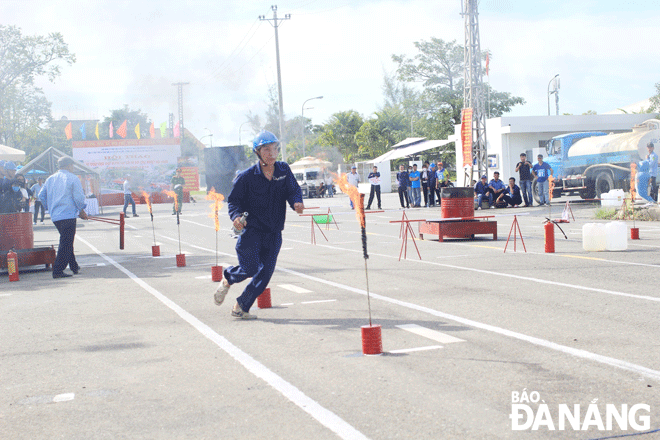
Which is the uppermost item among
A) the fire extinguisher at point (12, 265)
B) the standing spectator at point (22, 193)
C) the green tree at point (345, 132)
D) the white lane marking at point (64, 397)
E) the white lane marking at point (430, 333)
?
the green tree at point (345, 132)

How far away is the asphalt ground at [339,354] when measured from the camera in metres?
4.20

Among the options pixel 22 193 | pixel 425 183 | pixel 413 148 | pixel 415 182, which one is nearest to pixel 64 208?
pixel 22 193

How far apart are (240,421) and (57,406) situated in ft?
4.49

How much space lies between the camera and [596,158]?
1105 inches

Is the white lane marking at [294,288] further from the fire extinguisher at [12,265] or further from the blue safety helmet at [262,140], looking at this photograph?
the fire extinguisher at [12,265]

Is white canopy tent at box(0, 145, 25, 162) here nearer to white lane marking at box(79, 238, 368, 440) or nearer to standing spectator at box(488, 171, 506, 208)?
standing spectator at box(488, 171, 506, 208)

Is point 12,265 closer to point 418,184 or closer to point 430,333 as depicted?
point 430,333

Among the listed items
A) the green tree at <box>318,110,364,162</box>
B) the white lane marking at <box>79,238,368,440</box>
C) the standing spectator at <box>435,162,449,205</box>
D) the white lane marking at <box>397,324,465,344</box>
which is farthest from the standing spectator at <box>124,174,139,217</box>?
the green tree at <box>318,110,364,162</box>

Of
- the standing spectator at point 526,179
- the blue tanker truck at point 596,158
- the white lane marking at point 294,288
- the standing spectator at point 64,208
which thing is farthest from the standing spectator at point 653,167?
the standing spectator at point 64,208

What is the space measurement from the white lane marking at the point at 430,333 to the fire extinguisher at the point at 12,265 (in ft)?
25.7

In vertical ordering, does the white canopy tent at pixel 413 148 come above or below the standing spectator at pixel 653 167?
above

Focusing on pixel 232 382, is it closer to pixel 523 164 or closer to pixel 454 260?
pixel 454 260

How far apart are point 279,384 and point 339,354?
0.91 meters

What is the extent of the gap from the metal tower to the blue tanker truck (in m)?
2.58
